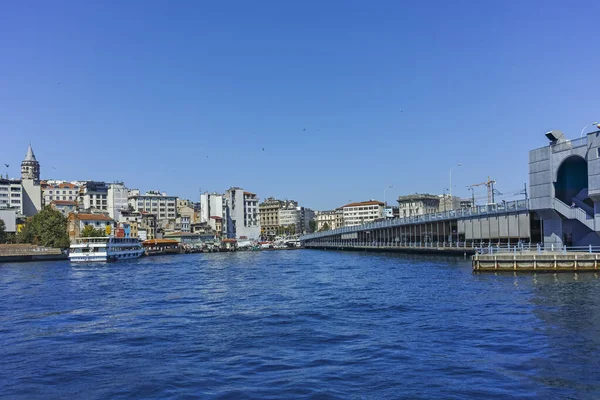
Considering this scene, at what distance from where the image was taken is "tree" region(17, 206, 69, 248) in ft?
372

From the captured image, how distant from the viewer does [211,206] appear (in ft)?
603

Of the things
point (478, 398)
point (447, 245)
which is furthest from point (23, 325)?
point (447, 245)

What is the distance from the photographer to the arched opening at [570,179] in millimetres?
50938

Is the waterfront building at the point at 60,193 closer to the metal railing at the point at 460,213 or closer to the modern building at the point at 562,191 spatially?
the metal railing at the point at 460,213

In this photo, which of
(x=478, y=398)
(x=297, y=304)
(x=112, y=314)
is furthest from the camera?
(x=297, y=304)

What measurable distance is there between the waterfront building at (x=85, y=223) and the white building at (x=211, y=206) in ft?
168

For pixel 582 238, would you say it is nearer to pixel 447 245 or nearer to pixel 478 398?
pixel 447 245

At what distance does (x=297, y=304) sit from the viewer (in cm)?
3238

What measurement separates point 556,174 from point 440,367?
3954cm

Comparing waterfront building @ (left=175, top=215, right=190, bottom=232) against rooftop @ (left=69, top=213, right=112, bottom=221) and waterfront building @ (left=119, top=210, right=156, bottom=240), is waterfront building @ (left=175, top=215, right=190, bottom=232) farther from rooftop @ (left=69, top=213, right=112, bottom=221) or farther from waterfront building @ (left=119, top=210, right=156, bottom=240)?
rooftop @ (left=69, top=213, right=112, bottom=221)

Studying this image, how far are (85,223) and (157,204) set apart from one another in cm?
5426

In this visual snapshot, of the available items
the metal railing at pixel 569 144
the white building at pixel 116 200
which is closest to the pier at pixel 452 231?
the metal railing at pixel 569 144

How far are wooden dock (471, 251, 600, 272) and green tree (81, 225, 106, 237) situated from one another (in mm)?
89716

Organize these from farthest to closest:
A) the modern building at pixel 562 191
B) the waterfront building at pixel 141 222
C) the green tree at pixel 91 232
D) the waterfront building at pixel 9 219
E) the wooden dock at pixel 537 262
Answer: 1. the waterfront building at pixel 141 222
2. the waterfront building at pixel 9 219
3. the green tree at pixel 91 232
4. the modern building at pixel 562 191
5. the wooden dock at pixel 537 262
